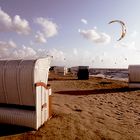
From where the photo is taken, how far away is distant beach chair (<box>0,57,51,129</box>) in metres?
9.48

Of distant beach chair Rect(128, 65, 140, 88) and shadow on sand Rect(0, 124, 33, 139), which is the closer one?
shadow on sand Rect(0, 124, 33, 139)

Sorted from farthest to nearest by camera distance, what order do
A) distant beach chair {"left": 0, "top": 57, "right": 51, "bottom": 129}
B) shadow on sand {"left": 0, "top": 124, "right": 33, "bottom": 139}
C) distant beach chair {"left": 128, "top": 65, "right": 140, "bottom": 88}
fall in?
distant beach chair {"left": 128, "top": 65, "right": 140, "bottom": 88} < distant beach chair {"left": 0, "top": 57, "right": 51, "bottom": 129} < shadow on sand {"left": 0, "top": 124, "right": 33, "bottom": 139}

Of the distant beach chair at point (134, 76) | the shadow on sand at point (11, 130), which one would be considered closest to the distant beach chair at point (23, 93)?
the shadow on sand at point (11, 130)

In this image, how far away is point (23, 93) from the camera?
31.9 ft

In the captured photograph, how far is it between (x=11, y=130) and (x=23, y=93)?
1.61 metres

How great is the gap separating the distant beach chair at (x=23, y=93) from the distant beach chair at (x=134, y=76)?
17.1 meters

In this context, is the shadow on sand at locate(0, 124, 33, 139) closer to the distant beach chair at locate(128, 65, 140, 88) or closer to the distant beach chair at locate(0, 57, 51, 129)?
the distant beach chair at locate(0, 57, 51, 129)

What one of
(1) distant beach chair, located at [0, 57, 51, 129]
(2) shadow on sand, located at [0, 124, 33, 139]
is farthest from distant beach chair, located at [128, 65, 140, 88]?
(2) shadow on sand, located at [0, 124, 33, 139]

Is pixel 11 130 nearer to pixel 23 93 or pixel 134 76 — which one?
pixel 23 93

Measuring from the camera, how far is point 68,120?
10930 millimetres

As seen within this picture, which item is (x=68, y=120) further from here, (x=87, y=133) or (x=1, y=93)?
(x=1, y=93)

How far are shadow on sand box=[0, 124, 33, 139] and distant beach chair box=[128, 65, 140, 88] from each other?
18307 millimetres

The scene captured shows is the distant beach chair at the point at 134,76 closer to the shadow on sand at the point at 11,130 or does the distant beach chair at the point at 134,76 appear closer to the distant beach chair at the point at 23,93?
the distant beach chair at the point at 23,93

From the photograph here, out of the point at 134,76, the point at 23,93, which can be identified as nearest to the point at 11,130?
the point at 23,93
